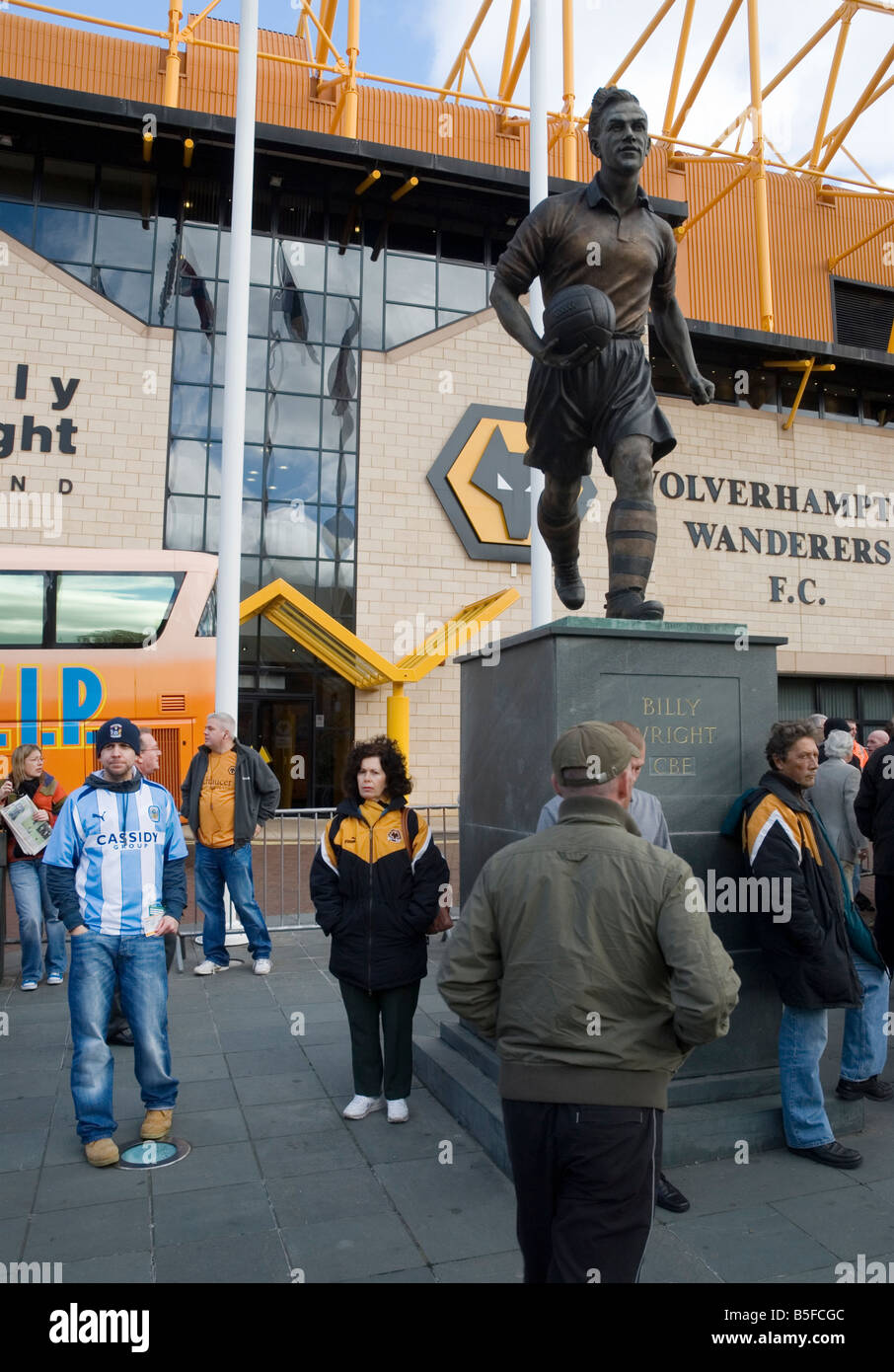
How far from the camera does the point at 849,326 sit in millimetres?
26188

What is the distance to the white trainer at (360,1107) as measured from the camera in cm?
449

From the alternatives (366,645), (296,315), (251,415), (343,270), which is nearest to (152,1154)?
(366,645)

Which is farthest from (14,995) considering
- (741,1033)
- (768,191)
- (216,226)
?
(768,191)

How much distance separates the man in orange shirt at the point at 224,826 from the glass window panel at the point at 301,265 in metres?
15.2

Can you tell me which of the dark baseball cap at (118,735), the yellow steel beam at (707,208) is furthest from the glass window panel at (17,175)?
the dark baseball cap at (118,735)

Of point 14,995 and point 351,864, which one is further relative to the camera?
point 14,995

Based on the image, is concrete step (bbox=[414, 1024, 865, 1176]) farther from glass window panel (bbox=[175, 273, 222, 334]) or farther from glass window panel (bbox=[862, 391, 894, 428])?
glass window panel (bbox=[862, 391, 894, 428])

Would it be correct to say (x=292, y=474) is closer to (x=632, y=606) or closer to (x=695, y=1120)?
(x=632, y=606)

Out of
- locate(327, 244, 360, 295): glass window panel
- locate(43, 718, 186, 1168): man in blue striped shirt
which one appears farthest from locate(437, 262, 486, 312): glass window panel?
locate(43, 718, 186, 1168): man in blue striped shirt

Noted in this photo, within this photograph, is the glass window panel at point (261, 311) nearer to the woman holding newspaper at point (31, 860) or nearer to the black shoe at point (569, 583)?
the woman holding newspaper at point (31, 860)
